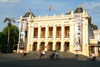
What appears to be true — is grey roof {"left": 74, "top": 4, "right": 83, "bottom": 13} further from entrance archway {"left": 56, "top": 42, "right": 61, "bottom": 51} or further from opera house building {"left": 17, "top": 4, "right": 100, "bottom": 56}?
entrance archway {"left": 56, "top": 42, "right": 61, "bottom": 51}

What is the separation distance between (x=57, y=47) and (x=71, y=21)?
33.8 ft

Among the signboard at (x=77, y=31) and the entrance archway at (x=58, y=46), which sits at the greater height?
the signboard at (x=77, y=31)

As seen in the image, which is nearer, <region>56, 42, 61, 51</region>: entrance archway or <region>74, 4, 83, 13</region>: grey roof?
<region>74, 4, 83, 13</region>: grey roof

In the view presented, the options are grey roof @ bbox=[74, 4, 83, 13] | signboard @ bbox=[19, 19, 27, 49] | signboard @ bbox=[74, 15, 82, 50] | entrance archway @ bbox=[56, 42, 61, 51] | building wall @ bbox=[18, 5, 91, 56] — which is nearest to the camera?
signboard @ bbox=[74, 15, 82, 50]

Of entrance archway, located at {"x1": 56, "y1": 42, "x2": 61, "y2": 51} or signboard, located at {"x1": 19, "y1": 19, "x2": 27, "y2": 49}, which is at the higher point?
signboard, located at {"x1": 19, "y1": 19, "x2": 27, "y2": 49}

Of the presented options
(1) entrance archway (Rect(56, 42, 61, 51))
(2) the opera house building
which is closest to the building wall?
(2) the opera house building

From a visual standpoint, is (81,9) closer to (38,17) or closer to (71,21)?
(71,21)

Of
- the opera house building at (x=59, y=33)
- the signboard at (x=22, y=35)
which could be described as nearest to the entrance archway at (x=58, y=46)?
the opera house building at (x=59, y=33)

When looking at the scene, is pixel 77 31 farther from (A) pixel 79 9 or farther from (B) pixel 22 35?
(B) pixel 22 35

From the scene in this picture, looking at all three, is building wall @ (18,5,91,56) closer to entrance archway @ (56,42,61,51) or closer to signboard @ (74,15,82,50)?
entrance archway @ (56,42,61,51)

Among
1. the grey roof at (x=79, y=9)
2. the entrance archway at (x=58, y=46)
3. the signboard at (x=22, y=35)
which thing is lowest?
the entrance archway at (x=58, y=46)

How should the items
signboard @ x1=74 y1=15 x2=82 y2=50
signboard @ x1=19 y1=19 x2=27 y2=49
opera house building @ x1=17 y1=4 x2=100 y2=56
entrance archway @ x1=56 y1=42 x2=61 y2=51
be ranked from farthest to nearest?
signboard @ x1=19 y1=19 x2=27 y2=49 < entrance archway @ x1=56 y1=42 x2=61 y2=51 < opera house building @ x1=17 y1=4 x2=100 y2=56 < signboard @ x1=74 y1=15 x2=82 y2=50

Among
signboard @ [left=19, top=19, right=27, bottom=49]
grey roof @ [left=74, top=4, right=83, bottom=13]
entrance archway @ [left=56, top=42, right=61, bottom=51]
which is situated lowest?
entrance archway @ [left=56, top=42, right=61, bottom=51]

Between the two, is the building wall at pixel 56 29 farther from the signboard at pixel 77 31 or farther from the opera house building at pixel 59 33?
the signboard at pixel 77 31
